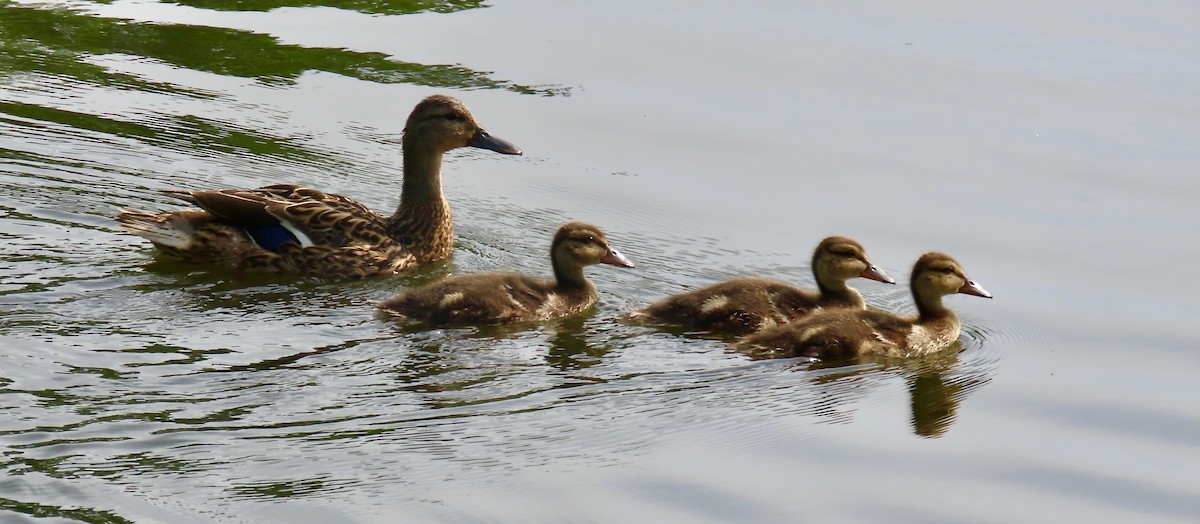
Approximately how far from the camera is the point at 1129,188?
343 inches

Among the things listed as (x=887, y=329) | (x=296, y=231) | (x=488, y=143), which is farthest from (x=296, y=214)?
(x=887, y=329)

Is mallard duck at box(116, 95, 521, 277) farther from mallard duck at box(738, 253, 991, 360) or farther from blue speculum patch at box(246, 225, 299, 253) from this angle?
mallard duck at box(738, 253, 991, 360)

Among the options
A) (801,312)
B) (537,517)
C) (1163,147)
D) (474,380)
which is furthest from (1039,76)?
(537,517)

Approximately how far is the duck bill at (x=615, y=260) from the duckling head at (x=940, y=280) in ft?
4.02

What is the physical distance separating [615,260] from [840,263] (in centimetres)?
96

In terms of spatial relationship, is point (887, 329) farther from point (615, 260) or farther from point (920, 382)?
point (615, 260)

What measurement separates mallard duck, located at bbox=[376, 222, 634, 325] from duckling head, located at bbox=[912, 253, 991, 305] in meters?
1.24

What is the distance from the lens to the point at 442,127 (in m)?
8.72

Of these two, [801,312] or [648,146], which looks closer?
[801,312]

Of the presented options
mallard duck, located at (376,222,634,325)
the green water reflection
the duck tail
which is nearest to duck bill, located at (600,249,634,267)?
mallard duck, located at (376,222,634,325)

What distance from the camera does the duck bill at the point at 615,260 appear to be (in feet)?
25.6

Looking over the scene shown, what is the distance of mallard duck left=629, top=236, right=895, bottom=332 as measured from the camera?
7359 mm

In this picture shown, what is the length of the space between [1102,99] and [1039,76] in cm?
46

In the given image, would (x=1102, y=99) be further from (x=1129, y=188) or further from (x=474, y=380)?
(x=474, y=380)
